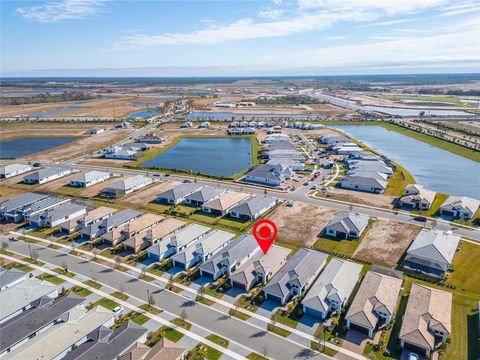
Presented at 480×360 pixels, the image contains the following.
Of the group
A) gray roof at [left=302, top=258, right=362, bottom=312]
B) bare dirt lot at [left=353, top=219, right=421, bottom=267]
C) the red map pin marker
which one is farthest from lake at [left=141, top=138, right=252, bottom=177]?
gray roof at [left=302, top=258, right=362, bottom=312]

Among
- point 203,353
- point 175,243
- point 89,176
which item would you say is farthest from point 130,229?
point 89,176

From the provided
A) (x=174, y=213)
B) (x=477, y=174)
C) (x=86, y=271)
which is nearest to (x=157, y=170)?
(x=174, y=213)

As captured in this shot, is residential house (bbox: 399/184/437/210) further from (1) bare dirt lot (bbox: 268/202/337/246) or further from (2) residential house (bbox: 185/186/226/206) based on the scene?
(2) residential house (bbox: 185/186/226/206)

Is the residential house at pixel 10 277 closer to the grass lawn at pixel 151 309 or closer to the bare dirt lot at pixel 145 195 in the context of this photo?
the grass lawn at pixel 151 309

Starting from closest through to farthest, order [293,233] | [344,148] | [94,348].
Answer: [94,348], [293,233], [344,148]

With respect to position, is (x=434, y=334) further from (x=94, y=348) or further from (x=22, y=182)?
(x=22, y=182)

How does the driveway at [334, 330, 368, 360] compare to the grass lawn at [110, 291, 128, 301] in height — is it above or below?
below

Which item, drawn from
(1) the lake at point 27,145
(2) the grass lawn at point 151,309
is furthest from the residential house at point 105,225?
(1) the lake at point 27,145
